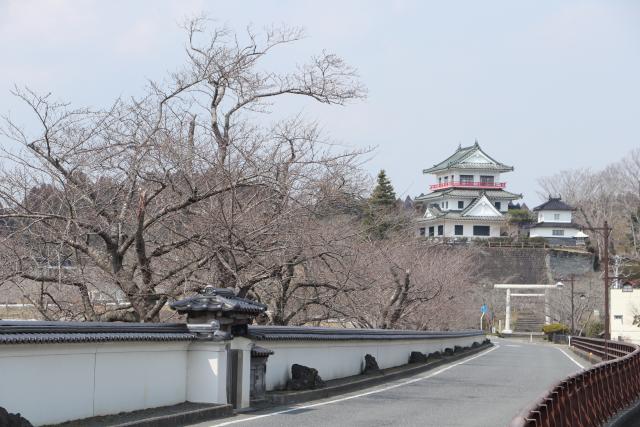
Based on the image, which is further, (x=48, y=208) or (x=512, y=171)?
(x=512, y=171)

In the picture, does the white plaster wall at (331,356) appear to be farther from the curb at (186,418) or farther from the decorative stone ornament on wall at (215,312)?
the curb at (186,418)

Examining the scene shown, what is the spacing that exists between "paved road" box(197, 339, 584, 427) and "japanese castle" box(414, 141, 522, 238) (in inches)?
3449

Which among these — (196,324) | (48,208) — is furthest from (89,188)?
(196,324)

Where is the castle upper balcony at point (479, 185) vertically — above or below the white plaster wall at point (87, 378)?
above

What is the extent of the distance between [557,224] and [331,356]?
100007 millimetres

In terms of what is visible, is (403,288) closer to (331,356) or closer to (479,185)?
(331,356)

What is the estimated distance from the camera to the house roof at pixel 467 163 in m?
123

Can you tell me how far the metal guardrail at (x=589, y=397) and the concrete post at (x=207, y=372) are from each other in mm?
5322

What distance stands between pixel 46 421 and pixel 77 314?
803cm

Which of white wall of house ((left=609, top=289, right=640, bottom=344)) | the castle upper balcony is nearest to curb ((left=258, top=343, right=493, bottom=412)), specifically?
white wall of house ((left=609, top=289, right=640, bottom=344))

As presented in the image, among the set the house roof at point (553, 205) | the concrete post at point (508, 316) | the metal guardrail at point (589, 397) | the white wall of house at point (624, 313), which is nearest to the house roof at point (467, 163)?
the house roof at point (553, 205)

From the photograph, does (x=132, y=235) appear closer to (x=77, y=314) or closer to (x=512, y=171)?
(x=77, y=314)

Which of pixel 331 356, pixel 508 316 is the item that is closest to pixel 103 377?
pixel 331 356

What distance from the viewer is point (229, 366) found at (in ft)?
45.8
